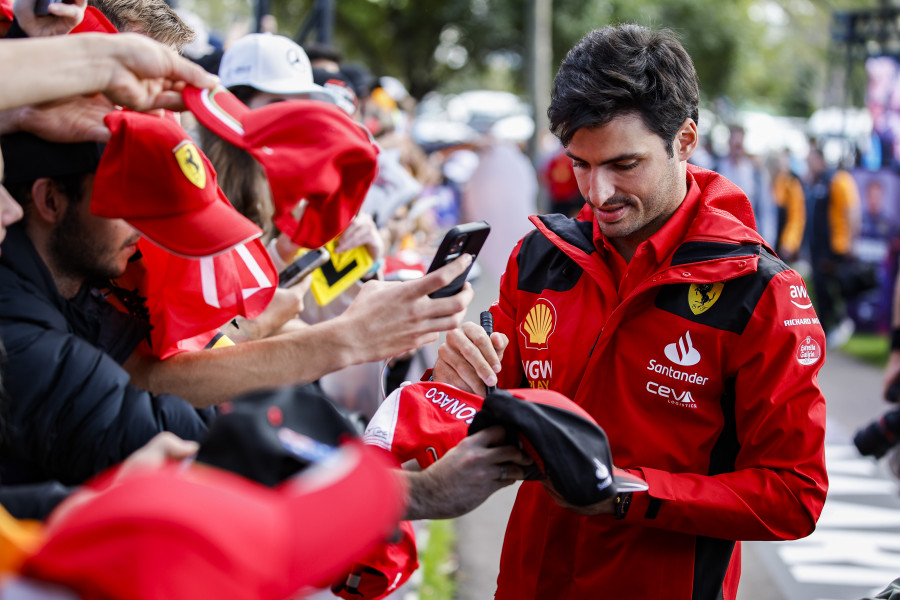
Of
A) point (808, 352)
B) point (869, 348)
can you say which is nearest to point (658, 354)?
point (808, 352)

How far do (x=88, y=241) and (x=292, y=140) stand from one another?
19.9 inches

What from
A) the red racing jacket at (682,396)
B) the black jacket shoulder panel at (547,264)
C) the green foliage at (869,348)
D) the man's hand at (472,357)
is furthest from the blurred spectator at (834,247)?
the man's hand at (472,357)

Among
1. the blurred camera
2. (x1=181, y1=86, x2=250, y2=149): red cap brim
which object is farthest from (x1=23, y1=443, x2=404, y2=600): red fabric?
the blurred camera

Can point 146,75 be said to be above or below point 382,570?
above

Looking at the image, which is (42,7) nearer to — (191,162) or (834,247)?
(191,162)

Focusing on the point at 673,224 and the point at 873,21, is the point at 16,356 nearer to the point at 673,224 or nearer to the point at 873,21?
the point at 673,224

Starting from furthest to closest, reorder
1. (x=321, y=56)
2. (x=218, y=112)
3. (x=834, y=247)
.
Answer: (x=834, y=247)
(x=321, y=56)
(x=218, y=112)

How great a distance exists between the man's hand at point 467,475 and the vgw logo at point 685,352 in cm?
52

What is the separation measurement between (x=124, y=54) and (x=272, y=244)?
164cm

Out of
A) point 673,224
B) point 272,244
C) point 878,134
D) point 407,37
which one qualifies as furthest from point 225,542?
point 407,37

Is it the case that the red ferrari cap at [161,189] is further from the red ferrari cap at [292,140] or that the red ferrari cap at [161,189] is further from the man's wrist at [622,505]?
the man's wrist at [622,505]

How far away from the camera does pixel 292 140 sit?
173 centimetres

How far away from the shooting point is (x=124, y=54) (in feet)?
4.90

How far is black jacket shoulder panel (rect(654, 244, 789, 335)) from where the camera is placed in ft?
6.46
